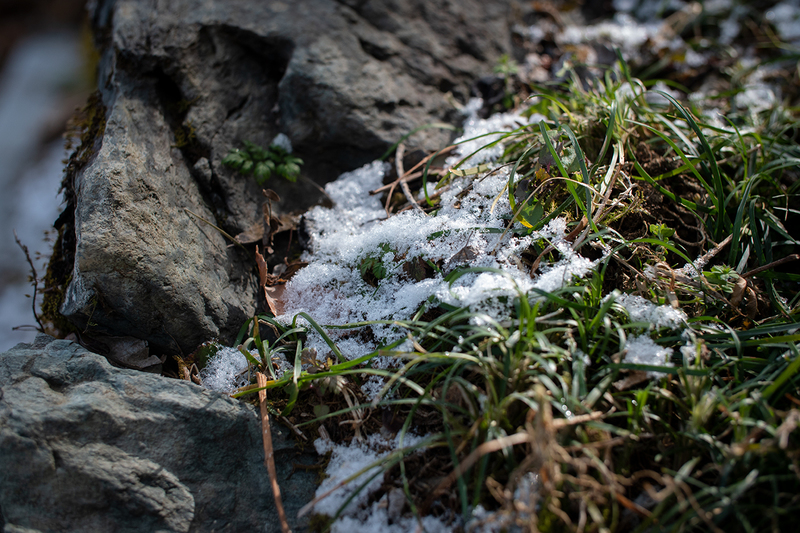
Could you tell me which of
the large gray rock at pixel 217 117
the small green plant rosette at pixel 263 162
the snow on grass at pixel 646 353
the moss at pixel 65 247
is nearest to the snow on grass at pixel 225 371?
the large gray rock at pixel 217 117

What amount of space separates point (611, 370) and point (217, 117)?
2.33 metres

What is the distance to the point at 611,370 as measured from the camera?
61.0 inches

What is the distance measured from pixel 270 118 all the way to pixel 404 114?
2.62ft

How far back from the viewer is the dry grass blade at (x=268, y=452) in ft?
4.84

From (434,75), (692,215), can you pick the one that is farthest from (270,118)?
(692,215)

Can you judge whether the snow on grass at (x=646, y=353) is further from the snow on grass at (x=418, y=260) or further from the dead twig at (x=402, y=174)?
the dead twig at (x=402, y=174)

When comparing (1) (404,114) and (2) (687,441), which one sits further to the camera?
(1) (404,114)

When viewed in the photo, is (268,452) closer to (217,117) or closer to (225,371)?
(225,371)

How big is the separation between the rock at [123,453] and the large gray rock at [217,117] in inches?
11.6

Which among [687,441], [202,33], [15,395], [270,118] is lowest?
[687,441]

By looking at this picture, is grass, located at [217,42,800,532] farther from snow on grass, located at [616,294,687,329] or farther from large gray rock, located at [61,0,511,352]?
large gray rock, located at [61,0,511,352]

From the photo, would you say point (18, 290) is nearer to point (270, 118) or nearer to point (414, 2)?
point (270, 118)

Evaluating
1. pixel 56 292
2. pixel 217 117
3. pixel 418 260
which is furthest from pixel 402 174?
pixel 56 292

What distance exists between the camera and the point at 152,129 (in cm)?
233
